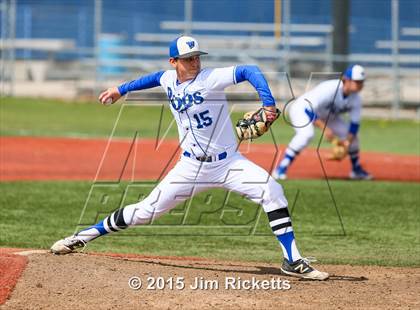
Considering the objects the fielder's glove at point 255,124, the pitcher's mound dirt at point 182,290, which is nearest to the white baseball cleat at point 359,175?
the pitcher's mound dirt at point 182,290

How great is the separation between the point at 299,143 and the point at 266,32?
19.7m

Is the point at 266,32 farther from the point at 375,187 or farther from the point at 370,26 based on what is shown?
the point at 375,187

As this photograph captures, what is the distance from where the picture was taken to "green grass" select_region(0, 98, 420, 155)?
22.3 meters

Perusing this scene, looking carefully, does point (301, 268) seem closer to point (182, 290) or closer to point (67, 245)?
point (182, 290)

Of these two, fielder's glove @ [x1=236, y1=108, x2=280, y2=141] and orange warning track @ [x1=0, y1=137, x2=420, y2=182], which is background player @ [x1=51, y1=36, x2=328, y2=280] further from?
orange warning track @ [x1=0, y1=137, x2=420, y2=182]

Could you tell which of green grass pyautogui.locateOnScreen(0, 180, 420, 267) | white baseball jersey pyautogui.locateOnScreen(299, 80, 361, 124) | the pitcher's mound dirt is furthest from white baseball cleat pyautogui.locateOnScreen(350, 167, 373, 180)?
the pitcher's mound dirt

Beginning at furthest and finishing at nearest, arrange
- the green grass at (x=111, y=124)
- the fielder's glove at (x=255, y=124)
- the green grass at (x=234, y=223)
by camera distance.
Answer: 1. the green grass at (x=111, y=124)
2. the green grass at (x=234, y=223)
3. the fielder's glove at (x=255, y=124)

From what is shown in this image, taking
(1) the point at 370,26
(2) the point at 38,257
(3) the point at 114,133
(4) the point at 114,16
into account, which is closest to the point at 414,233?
(2) the point at 38,257

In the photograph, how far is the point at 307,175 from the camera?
54.7 feet

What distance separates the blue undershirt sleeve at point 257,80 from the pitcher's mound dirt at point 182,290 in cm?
158

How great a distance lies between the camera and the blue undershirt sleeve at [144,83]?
8.93m

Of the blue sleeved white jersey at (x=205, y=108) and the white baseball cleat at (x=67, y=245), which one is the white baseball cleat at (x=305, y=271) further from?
the white baseball cleat at (x=67, y=245)

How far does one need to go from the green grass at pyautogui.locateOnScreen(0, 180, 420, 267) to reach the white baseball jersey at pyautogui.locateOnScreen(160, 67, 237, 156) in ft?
6.21
